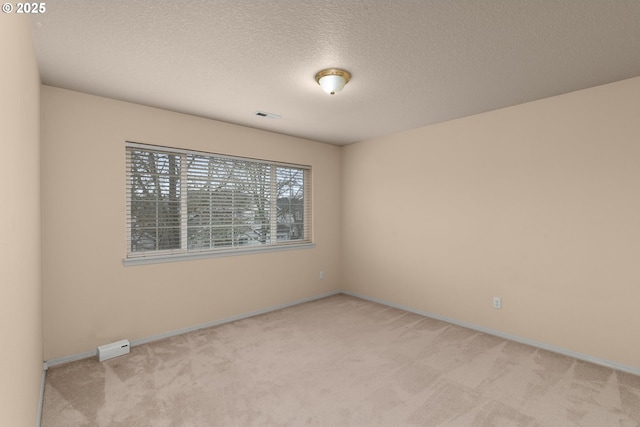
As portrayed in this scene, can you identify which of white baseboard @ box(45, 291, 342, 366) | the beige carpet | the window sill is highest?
the window sill

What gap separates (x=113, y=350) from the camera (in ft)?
9.22

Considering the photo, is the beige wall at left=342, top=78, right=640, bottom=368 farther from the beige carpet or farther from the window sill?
the window sill

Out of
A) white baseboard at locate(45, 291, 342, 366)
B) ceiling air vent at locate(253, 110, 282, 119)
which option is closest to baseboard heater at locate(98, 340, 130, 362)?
white baseboard at locate(45, 291, 342, 366)

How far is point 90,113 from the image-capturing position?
282cm

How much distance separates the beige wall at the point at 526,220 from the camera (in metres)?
2.61

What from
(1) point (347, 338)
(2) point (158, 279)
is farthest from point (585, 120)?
(2) point (158, 279)

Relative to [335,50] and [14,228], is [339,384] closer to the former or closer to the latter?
[14,228]

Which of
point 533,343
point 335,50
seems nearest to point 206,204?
point 335,50

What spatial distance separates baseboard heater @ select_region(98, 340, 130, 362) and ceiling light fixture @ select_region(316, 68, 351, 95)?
9.78ft

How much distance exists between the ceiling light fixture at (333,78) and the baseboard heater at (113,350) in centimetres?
298

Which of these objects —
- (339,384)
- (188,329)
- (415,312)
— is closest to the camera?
(339,384)

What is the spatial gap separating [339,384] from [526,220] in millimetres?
2444

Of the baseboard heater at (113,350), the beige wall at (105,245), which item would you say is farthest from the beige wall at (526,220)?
the baseboard heater at (113,350)

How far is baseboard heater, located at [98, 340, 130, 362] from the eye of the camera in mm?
2746
